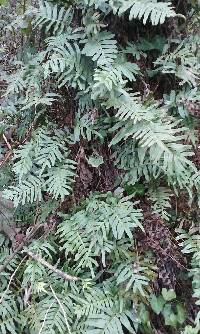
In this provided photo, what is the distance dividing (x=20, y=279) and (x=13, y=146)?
695 millimetres

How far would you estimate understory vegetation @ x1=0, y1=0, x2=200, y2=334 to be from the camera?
193cm

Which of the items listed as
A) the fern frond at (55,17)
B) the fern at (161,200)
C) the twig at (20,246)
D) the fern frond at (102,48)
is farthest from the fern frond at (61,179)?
the fern frond at (55,17)

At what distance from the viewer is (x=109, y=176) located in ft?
7.09

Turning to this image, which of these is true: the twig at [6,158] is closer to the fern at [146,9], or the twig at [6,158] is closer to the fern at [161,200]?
the fern at [161,200]

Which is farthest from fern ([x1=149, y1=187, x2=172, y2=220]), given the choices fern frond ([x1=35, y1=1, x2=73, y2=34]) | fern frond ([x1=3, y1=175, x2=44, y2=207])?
fern frond ([x1=35, y1=1, x2=73, y2=34])

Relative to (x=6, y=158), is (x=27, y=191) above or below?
below

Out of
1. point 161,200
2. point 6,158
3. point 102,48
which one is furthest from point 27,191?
point 102,48

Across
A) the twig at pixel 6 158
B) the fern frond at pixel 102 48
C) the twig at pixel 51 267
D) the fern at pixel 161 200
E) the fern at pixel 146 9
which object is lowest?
the twig at pixel 51 267

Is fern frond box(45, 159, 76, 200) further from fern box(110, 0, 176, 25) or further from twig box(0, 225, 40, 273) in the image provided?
fern box(110, 0, 176, 25)

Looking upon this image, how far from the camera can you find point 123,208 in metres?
2.00

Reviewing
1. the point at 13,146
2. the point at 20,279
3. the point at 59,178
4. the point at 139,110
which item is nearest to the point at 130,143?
the point at 139,110

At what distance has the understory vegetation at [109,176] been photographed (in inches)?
76.0

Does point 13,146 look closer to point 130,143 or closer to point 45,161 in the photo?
point 45,161

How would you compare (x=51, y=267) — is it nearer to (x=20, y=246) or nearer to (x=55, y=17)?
(x=20, y=246)
